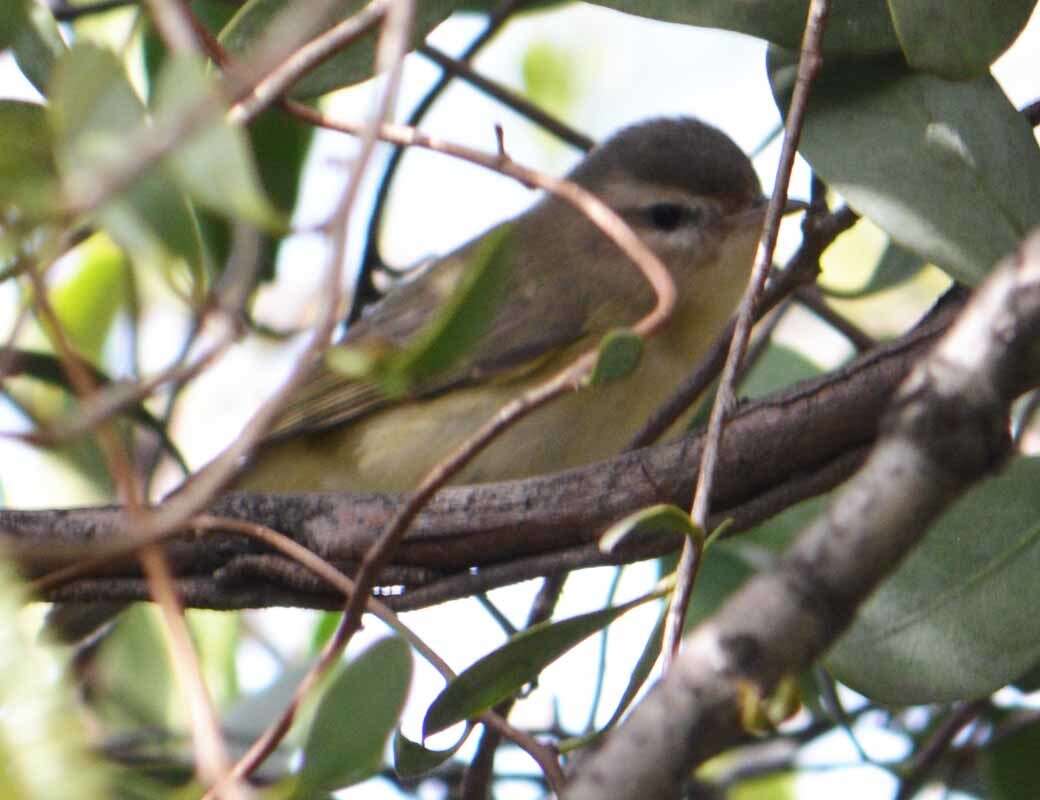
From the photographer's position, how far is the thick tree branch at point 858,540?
1.02 m

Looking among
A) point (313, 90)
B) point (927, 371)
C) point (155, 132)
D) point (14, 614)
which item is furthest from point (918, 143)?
point (14, 614)

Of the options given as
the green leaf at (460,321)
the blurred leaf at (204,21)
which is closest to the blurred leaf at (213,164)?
the green leaf at (460,321)

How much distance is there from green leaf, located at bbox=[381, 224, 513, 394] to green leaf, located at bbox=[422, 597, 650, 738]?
0.38 meters

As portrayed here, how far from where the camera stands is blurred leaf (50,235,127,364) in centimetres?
369

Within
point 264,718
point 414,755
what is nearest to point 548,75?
point 264,718

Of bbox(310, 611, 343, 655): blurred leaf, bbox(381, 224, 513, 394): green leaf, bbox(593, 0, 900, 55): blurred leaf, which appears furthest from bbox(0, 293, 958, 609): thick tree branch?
bbox(310, 611, 343, 655): blurred leaf

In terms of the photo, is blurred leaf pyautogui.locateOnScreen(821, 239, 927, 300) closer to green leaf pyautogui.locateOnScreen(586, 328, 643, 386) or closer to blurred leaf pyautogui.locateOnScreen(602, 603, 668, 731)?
blurred leaf pyautogui.locateOnScreen(602, 603, 668, 731)

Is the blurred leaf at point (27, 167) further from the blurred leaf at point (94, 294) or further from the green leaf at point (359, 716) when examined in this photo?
the blurred leaf at point (94, 294)

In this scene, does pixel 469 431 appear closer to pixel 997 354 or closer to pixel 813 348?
pixel 997 354

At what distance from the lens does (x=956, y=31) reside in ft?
6.05

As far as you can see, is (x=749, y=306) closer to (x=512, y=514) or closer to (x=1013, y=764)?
(x=512, y=514)

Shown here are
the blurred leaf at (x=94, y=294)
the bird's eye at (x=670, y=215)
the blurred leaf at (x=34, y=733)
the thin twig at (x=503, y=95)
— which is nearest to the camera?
the blurred leaf at (x=34, y=733)

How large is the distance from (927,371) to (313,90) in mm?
1338

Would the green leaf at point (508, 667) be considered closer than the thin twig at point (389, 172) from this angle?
Yes
